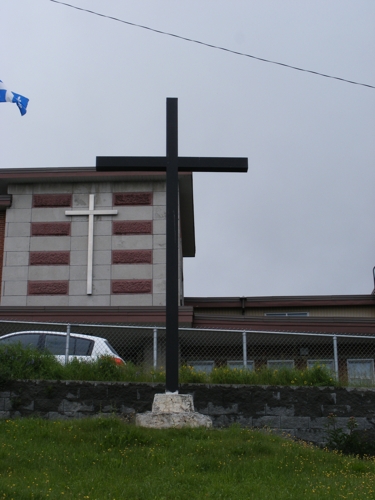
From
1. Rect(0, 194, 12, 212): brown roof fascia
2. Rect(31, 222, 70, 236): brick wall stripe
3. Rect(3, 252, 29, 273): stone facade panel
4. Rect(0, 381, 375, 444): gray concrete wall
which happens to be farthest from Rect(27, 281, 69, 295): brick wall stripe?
Rect(0, 381, 375, 444): gray concrete wall

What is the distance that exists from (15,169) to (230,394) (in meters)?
13.5

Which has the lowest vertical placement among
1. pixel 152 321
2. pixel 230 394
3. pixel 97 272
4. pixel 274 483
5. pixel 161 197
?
pixel 274 483

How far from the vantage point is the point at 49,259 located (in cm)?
2347

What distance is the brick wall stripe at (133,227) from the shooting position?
2362cm

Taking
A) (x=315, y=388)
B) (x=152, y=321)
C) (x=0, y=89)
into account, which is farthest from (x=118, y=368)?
(x=0, y=89)

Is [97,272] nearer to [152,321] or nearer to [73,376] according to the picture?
[152,321]

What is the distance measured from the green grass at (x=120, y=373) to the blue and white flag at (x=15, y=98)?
27.6 ft

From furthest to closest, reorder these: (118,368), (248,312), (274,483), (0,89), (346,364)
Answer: (248,312) → (0,89) → (346,364) → (118,368) → (274,483)

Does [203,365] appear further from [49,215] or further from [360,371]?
[49,215]

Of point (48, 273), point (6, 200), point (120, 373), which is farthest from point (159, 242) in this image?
point (120, 373)

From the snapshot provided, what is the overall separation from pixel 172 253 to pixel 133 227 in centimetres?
1157

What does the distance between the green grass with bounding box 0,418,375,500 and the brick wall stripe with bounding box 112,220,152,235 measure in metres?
12.4

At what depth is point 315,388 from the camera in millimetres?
12883

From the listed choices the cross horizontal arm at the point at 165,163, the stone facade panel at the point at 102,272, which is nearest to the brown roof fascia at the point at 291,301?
the stone facade panel at the point at 102,272
